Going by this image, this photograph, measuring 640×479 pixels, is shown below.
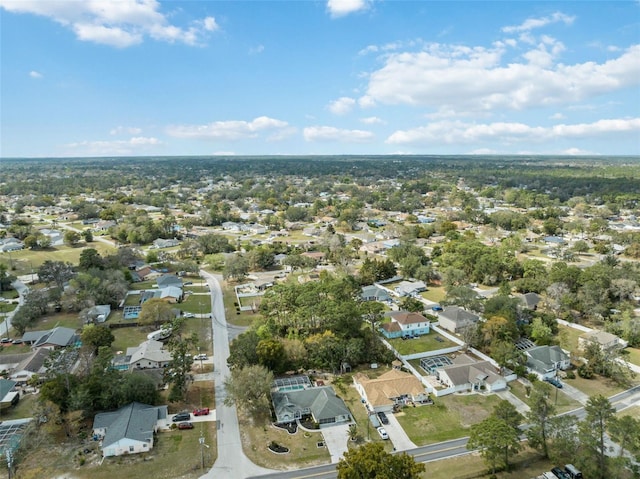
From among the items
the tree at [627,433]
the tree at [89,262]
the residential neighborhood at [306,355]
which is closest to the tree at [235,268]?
the residential neighborhood at [306,355]

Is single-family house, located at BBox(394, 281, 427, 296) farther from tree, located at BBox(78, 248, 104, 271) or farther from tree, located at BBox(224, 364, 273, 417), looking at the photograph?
tree, located at BBox(78, 248, 104, 271)

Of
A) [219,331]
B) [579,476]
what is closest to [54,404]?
[219,331]

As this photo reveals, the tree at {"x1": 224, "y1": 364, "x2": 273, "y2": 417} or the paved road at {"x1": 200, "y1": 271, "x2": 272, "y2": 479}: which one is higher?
the tree at {"x1": 224, "y1": 364, "x2": 273, "y2": 417}

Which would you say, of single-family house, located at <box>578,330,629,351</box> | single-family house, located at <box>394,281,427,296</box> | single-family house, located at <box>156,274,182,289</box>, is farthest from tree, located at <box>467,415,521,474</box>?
single-family house, located at <box>156,274,182,289</box>

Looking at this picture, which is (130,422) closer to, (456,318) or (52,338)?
(52,338)

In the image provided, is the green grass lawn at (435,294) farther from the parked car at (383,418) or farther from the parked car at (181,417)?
the parked car at (181,417)

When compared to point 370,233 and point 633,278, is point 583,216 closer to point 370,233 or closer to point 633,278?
point 370,233

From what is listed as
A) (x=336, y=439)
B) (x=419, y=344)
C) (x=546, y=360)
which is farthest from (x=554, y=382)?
(x=336, y=439)
